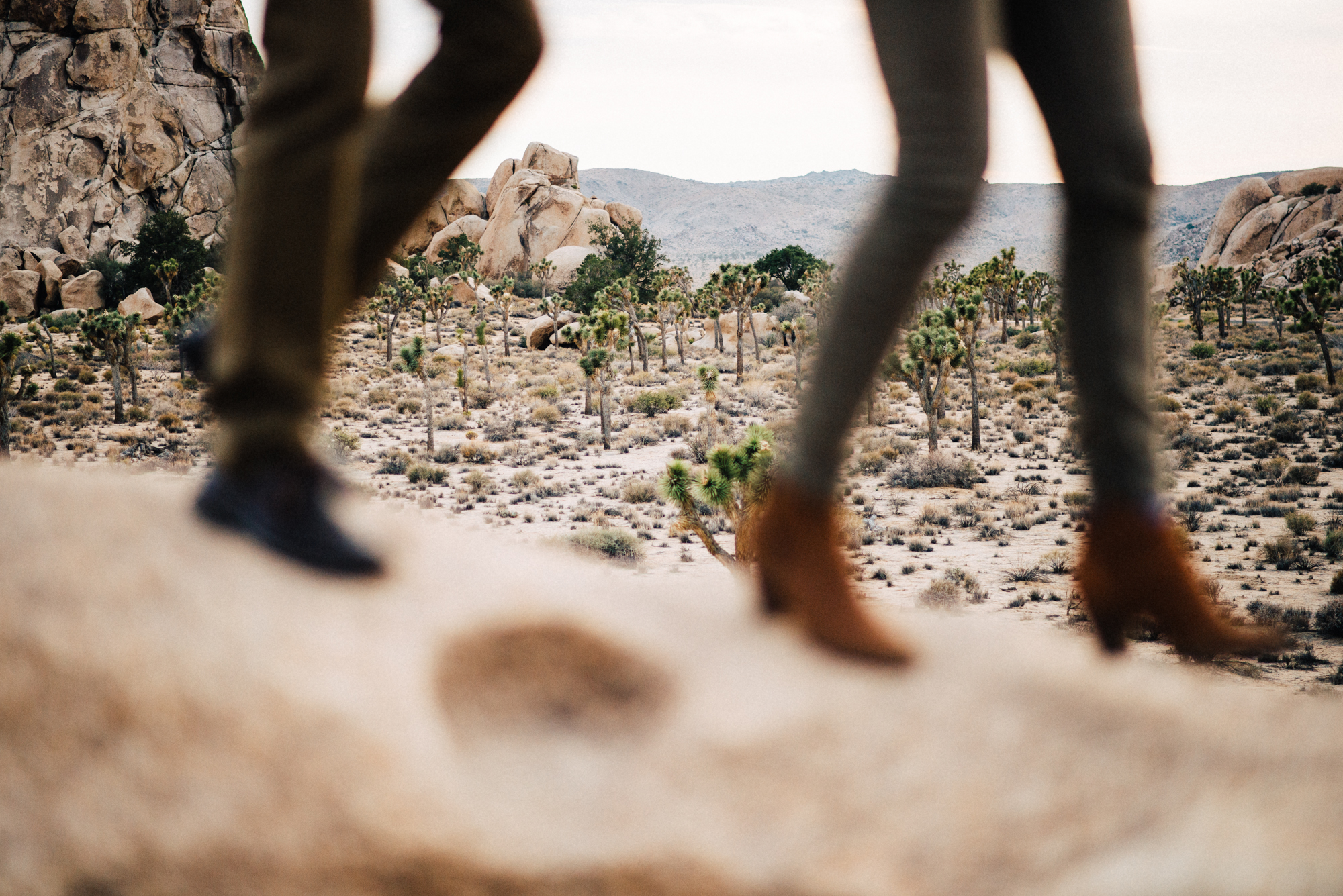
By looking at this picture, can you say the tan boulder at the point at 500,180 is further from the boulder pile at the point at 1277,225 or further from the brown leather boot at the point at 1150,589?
the brown leather boot at the point at 1150,589

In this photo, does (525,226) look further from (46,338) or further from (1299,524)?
(1299,524)

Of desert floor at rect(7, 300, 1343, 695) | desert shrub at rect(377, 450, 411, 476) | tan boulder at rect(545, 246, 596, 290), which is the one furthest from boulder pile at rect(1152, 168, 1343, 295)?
desert shrub at rect(377, 450, 411, 476)

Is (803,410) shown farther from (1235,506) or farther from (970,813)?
(1235,506)

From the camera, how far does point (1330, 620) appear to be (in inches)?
449

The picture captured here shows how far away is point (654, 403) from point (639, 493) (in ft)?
33.5

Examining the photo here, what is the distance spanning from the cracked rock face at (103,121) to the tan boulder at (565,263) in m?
19.7

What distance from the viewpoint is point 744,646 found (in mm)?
966

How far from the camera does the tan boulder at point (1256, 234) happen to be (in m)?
60.7

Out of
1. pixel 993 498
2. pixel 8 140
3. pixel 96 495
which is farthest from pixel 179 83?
pixel 96 495

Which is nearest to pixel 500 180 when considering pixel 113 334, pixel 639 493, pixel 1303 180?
pixel 113 334

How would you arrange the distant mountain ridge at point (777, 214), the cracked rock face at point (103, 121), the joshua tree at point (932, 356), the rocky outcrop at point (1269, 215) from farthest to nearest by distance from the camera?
the distant mountain ridge at point (777, 214), the rocky outcrop at point (1269, 215), the cracked rock face at point (103, 121), the joshua tree at point (932, 356)

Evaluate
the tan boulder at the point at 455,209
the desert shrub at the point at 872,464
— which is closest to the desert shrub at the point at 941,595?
the desert shrub at the point at 872,464

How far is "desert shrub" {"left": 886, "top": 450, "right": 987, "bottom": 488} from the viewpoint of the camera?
21047 mm

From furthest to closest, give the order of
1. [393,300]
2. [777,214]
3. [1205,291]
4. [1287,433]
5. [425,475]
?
[777,214], [1205,291], [393,300], [1287,433], [425,475]
